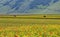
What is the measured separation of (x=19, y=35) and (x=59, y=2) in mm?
179806

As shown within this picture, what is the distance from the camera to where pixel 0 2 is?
193m

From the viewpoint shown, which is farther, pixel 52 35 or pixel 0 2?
pixel 0 2

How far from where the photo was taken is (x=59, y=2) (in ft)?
604

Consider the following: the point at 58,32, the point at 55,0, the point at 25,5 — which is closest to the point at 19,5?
the point at 25,5

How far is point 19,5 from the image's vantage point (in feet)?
647

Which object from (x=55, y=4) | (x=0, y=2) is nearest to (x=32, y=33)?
(x=55, y=4)

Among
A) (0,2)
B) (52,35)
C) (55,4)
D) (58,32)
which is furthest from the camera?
(0,2)

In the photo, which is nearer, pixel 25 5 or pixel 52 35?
pixel 52 35

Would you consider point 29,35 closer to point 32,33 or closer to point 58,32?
point 32,33

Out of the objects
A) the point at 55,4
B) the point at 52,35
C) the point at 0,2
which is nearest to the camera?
the point at 52,35

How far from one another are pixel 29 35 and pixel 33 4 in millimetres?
193082

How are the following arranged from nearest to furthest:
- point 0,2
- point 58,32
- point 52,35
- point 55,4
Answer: point 52,35, point 58,32, point 55,4, point 0,2

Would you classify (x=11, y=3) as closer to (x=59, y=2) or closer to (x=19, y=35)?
(x=59, y=2)

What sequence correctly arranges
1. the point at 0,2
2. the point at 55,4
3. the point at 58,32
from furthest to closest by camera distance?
the point at 0,2
the point at 55,4
the point at 58,32
